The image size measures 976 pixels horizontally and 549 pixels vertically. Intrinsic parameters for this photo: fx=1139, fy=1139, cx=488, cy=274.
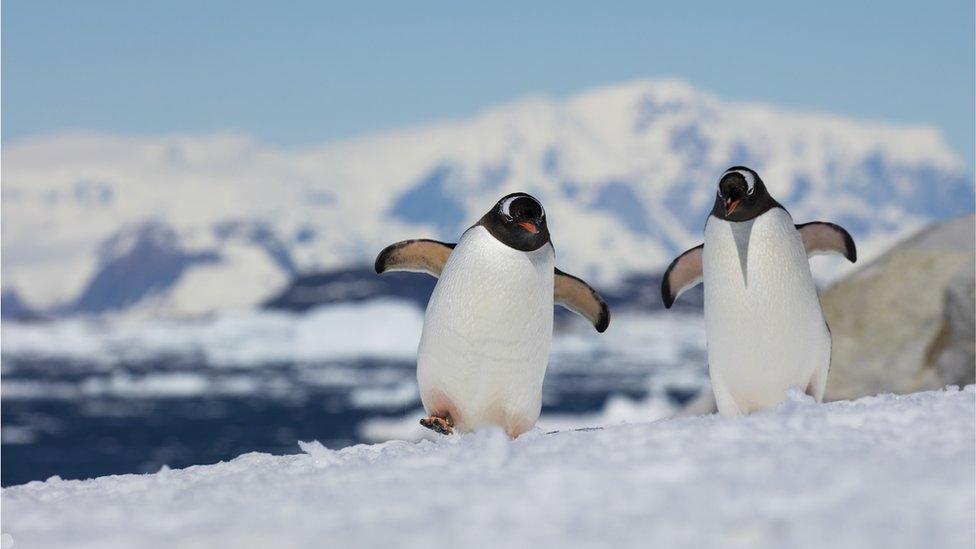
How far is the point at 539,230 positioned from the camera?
4.89 metres

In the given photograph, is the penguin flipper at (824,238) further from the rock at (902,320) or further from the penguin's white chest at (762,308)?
the rock at (902,320)

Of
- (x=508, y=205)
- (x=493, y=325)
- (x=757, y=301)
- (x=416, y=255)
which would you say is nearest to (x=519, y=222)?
(x=508, y=205)

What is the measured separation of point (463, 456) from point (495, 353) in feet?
5.13

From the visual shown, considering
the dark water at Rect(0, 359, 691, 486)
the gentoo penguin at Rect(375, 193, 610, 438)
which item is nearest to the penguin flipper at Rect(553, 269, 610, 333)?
the gentoo penguin at Rect(375, 193, 610, 438)

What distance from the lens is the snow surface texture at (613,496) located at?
2.52 m

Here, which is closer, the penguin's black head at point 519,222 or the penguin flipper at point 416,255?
the penguin's black head at point 519,222

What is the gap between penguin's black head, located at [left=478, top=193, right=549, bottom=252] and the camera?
4871mm

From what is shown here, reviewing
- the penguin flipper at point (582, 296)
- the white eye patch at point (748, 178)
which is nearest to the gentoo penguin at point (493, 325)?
the penguin flipper at point (582, 296)

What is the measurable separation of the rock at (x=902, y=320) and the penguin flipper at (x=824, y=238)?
4.08 m

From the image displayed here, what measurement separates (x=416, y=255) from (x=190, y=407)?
7515cm

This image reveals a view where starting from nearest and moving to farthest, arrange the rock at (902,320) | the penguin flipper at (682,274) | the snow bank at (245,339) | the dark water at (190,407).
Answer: the penguin flipper at (682,274)
the rock at (902,320)
the dark water at (190,407)
the snow bank at (245,339)

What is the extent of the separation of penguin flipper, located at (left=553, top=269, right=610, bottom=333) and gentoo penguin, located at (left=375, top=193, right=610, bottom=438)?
438 mm

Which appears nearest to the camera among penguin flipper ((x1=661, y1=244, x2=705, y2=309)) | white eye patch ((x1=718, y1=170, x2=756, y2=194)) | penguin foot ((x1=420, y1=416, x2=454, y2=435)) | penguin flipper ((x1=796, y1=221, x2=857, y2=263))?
white eye patch ((x1=718, y1=170, x2=756, y2=194))

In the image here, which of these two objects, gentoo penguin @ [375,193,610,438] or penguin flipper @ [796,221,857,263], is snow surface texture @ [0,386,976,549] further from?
penguin flipper @ [796,221,857,263]
